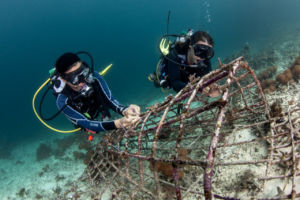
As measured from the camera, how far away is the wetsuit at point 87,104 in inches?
149

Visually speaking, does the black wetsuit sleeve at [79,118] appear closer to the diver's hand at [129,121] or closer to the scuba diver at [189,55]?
the diver's hand at [129,121]

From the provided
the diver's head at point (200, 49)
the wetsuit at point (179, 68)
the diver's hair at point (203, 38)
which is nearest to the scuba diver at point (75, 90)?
the wetsuit at point (179, 68)

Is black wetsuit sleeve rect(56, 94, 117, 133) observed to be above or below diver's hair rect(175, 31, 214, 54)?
below

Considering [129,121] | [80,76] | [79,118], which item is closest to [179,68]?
[129,121]

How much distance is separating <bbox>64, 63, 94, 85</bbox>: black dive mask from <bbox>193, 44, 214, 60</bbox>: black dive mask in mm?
2989

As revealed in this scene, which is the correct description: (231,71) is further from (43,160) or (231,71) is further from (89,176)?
(43,160)

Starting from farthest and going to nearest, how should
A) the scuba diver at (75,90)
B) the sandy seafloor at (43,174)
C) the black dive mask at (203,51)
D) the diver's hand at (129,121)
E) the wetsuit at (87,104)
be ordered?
the sandy seafloor at (43,174) < the black dive mask at (203,51) < the scuba diver at (75,90) < the wetsuit at (87,104) < the diver's hand at (129,121)

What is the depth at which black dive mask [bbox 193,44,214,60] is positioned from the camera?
4.47m

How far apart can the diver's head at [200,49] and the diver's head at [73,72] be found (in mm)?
2891

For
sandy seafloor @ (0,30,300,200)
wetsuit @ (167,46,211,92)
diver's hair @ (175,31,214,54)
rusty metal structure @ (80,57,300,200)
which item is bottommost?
sandy seafloor @ (0,30,300,200)

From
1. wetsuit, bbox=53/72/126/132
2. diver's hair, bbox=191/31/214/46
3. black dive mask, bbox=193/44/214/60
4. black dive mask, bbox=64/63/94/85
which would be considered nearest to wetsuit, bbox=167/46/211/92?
black dive mask, bbox=193/44/214/60

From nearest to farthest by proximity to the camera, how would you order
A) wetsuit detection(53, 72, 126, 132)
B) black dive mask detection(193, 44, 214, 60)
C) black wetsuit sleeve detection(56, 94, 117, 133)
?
black wetsuit sleeve detection(56, 94, 117, 133) → wetsuit detection(53, 72, 126, 132) → black dive mask detection(193, 44, 214, 60)

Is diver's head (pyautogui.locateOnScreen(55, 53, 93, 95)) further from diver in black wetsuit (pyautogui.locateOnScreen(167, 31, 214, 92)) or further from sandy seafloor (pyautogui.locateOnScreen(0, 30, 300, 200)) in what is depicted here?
sandy seafloor (pyautogui.locateOnScreen(0, 30, 300, 200))

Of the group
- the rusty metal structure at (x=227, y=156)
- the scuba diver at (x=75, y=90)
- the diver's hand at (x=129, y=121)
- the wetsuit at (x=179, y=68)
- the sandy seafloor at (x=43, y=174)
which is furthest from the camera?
the sandy seafloor at (x=43, y=174)
